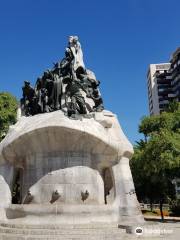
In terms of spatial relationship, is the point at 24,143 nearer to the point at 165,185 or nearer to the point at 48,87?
the point at 48,87

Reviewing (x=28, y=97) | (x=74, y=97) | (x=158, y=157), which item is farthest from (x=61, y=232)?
(x=158, y=157)

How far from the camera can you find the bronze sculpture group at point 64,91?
1694 cm

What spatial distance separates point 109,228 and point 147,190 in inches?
1055

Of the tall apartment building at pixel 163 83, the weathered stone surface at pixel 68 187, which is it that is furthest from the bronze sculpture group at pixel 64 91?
the tall apartment building at pixel 163 83

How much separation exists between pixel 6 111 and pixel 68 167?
2181 cm

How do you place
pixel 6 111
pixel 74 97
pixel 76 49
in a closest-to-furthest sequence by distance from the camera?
pixel 74 97
pixel 76 49
pixel 6 111

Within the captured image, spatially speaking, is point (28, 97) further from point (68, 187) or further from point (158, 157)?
point (158, 157)

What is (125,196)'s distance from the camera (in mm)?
15219

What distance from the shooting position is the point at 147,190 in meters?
39.2

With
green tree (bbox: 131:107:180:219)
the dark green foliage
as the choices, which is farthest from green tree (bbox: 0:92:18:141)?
the dark green foliage

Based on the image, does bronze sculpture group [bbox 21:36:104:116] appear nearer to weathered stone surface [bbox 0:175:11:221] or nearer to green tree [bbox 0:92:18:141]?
weathered stone surface [bbox 0:175:11:221]

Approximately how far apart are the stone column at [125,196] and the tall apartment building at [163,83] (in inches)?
3646

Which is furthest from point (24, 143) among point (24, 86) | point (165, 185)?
point (165, 185)

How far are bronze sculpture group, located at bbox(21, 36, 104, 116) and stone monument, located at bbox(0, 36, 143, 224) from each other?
71 millimetres
